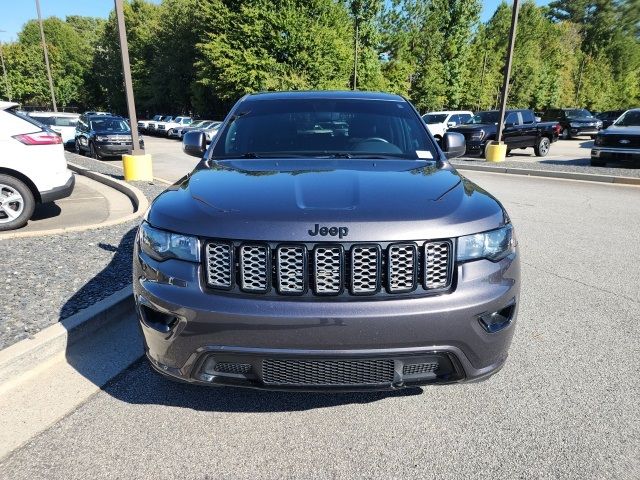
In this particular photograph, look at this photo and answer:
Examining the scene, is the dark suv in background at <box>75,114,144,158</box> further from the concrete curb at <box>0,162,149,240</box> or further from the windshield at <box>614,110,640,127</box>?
the windshield at <box>614,110,640,127</box>

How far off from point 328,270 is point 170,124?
122 feet

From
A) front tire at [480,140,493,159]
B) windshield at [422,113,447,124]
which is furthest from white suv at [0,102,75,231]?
windshield at [422,113,447,124]

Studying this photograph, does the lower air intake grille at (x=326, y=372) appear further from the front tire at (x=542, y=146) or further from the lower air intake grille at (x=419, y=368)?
the front tire at (x=542, y=146)

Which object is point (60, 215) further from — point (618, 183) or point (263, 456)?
point (618, 183)

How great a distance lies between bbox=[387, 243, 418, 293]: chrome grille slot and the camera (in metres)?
2.10

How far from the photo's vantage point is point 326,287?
2.10 meters

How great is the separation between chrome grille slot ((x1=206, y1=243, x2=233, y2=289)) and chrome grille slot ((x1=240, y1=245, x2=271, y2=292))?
60 millimetres

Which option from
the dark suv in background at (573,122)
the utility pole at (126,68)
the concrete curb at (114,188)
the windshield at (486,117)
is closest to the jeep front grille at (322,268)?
the concrete curb at (114,188)

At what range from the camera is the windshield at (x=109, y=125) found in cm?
1841

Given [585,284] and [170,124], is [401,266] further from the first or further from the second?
[170,124]

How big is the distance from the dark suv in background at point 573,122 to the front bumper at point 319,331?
31.9 m

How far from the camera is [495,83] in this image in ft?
164

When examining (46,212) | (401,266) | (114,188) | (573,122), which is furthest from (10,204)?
(573,122)

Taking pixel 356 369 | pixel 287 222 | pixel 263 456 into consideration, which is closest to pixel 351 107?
pixel 287 222
